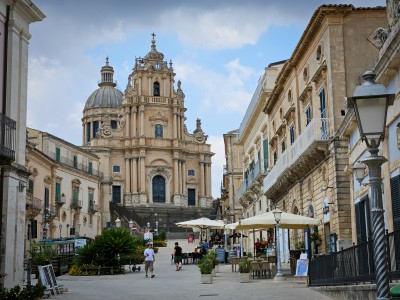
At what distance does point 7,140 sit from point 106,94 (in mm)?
89045

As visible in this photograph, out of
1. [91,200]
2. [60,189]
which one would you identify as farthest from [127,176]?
[60,189]

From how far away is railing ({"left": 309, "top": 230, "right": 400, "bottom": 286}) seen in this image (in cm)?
1028

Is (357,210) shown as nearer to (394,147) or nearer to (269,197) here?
(394,147)

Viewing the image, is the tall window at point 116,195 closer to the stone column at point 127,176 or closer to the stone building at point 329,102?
the stone column at point 127,176

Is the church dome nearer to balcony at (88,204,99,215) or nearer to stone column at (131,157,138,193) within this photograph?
stone column at (131,157,138,193)

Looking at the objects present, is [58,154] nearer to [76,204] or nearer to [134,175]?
[76,204]

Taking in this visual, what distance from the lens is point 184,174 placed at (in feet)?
274

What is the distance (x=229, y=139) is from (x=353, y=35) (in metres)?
40.6

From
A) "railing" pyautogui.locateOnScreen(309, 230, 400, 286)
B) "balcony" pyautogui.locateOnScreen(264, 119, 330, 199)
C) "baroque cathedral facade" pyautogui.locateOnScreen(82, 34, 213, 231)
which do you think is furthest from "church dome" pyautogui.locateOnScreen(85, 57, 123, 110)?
"railing" pyautogui.locateOnScreen(309, 230, 400, 286)

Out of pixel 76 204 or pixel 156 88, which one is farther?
pixel 156 88

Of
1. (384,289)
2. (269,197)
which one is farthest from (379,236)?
(269,197)

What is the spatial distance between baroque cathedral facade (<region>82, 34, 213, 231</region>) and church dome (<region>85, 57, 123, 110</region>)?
17.1m

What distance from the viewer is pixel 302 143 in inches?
1038

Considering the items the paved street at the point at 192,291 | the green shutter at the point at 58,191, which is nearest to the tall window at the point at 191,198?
the green shutter at the point at 58,191
